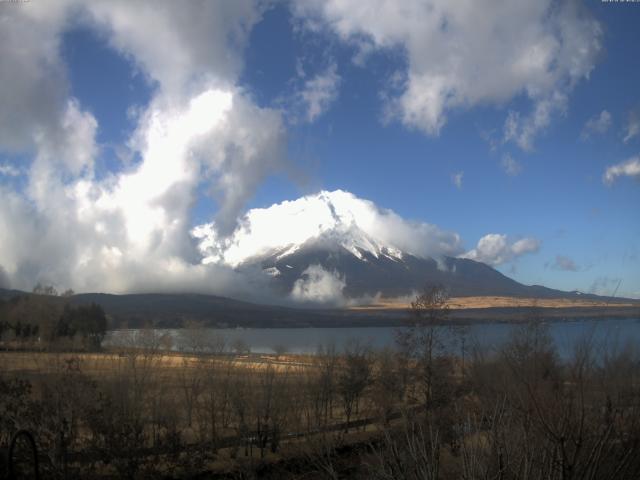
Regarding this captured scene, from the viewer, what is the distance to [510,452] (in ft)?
23.1

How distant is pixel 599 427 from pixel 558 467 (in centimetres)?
80

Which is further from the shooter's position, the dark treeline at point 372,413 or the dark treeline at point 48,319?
the dark treeline at point 48,319

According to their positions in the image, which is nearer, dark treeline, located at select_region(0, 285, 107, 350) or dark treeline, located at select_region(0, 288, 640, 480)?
dark treeline, located at select_region(0, 288, 640, 480)

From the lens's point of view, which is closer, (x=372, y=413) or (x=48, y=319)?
(x=372, y=413)

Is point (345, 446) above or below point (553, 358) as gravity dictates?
below

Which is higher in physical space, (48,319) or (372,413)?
(48,319)

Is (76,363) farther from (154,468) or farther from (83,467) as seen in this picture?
(154,468)

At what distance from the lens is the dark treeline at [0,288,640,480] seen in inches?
Answer: 272

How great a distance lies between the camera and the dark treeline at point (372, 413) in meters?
6.91

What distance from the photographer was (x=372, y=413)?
41750 millimetres

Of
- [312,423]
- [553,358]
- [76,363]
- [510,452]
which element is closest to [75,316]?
[312,423]

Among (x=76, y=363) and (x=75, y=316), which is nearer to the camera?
(x=76, y=363)

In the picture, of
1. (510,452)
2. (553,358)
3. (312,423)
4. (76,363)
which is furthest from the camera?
(312,423)

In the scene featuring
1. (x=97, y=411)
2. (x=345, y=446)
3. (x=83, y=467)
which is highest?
(x=97, y=411)
